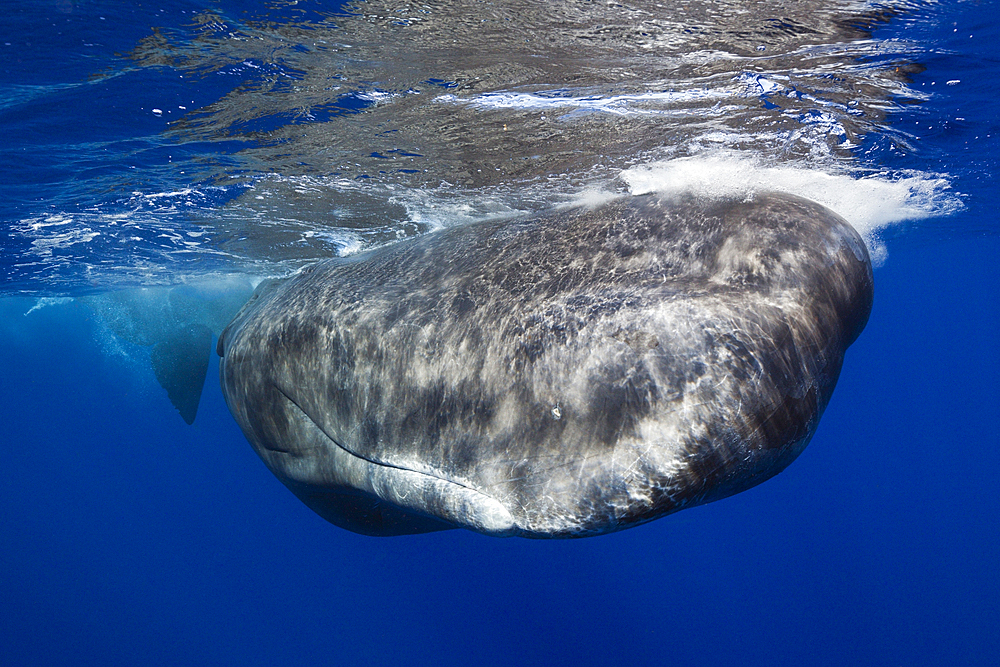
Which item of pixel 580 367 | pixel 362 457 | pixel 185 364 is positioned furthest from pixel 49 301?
pixel 580 367

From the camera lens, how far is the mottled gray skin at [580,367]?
2.47 metres

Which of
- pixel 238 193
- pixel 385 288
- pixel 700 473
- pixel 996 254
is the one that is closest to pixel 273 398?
pixel 385 288

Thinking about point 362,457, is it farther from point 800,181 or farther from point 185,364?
point 800,181

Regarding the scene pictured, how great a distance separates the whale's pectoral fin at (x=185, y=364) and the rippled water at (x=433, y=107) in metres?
2.23

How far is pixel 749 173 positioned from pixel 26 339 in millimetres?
58212

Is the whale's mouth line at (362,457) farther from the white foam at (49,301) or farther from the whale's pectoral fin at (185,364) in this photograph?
the white foam at (49,301)

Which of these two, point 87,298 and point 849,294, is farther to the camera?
point 87,298

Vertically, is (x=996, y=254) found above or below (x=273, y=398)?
below

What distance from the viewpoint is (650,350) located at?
A: 2588 mm

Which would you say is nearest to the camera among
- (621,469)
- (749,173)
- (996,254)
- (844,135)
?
(621,469)

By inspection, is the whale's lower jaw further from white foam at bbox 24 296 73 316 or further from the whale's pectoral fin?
white foam at bbox 24 296 73 316

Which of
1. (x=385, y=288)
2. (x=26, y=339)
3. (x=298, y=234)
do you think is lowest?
(x=26, y=339)

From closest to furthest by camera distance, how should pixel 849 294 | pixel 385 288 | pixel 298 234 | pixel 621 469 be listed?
pixel 621 469
pixel 849 294
pixel 385 288
pixel 298 234

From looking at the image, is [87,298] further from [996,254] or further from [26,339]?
[996,254]
